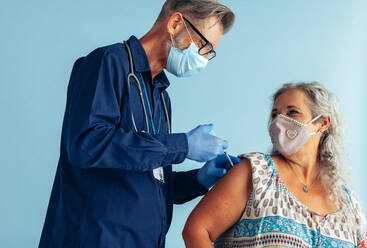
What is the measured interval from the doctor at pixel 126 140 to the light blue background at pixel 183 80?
897 millimetres

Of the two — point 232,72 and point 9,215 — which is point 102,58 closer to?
point 9,215

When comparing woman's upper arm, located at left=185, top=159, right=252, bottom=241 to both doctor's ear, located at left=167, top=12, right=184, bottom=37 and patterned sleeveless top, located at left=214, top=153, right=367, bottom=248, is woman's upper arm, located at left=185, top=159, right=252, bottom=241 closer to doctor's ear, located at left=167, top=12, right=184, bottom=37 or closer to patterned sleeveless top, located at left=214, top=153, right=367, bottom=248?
patterned sleeveless top, located at left=214, top=153, right=367, bottom=248

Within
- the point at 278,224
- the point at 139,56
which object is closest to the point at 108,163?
the point at 139,56

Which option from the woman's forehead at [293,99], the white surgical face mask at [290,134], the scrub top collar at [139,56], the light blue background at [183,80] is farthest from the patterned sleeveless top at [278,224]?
the scrub top collar at [139,56]

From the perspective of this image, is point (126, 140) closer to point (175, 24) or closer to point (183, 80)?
point (175, 24)

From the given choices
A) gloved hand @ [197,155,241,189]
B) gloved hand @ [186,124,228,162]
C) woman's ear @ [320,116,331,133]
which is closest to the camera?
gloved hand @ [186,124,228,162]

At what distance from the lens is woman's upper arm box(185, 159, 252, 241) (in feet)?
5.23

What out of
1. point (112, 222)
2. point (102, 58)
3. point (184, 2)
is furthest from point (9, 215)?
point (184, 2)

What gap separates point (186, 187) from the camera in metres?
1.74

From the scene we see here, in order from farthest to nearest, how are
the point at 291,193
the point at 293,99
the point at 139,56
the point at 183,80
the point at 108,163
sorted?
the point at 183,80, the point at 293,99, the point at 291,193, the point at 139,56, the point at 108,163

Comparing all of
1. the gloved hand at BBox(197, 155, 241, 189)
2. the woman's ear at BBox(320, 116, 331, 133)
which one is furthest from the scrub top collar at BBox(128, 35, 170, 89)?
the woman's ear at BBox(320, 116, 331, 133)

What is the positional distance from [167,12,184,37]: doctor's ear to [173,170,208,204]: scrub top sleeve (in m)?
0.59

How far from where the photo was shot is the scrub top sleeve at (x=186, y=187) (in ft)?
5.71

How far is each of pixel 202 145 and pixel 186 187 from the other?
17.5 inches
